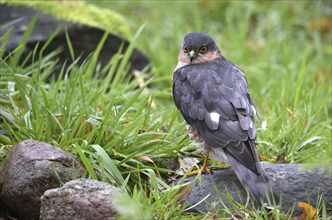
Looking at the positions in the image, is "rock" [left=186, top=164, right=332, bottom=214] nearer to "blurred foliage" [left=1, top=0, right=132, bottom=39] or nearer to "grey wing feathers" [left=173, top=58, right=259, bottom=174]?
"grey wing feathers" [left=173, top=58, right=259, bottom=174]

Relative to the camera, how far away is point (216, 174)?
184 inches

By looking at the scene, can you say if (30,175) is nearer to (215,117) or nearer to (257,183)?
(215,117)

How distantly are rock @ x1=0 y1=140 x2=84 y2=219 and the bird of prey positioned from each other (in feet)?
3.47

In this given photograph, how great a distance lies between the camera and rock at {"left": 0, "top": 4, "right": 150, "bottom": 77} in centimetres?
691

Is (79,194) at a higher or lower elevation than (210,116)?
lower

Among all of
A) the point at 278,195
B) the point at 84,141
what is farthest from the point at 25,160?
the point at 278,195

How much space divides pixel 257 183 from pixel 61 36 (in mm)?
3640

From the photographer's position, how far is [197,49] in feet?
17.7

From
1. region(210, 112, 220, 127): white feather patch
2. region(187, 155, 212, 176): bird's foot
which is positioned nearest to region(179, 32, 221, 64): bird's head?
region(210, 112, 220, 127): white feather patch

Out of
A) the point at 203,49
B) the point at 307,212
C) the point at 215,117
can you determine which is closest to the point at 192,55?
the point at 203,49

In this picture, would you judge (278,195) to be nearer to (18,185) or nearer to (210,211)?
(210,211)

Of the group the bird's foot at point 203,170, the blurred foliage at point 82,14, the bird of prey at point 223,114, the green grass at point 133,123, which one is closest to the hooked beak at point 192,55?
the bird of prey at point 223,114

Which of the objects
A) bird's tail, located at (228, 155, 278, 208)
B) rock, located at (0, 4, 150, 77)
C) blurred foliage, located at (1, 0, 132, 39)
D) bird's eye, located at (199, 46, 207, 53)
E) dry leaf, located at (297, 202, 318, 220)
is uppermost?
bird's eye, located at (199, 46, 207, 53)

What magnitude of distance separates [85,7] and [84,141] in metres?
3.38
